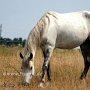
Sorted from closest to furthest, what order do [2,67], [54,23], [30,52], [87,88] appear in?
[87,88], [30,52], [54,23], [2,67]

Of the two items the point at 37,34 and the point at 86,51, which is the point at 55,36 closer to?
the point at 37,34

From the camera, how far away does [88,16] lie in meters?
11.1

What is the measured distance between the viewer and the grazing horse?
29.7 feet

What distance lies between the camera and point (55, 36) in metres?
9.87

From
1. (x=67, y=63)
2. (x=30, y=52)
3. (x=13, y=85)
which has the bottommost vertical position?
(x=67, y=63)

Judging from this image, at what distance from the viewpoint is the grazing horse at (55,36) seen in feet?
29.7

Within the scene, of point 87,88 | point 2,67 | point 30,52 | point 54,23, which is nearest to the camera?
point 87,88

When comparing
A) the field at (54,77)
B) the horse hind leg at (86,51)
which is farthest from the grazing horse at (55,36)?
the field at (54,77)

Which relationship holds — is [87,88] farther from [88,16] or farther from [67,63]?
[67,63]

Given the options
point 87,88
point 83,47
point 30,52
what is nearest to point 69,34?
point 83,47

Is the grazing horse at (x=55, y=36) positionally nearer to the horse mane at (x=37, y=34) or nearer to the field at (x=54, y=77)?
the horse mane at (x=37, y=34)

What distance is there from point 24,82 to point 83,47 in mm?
2927

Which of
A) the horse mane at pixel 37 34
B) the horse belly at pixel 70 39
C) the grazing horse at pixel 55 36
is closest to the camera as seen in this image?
the grazing horse at pixel 55 36

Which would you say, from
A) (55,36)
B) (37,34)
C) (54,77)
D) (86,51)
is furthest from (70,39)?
(37,34)
